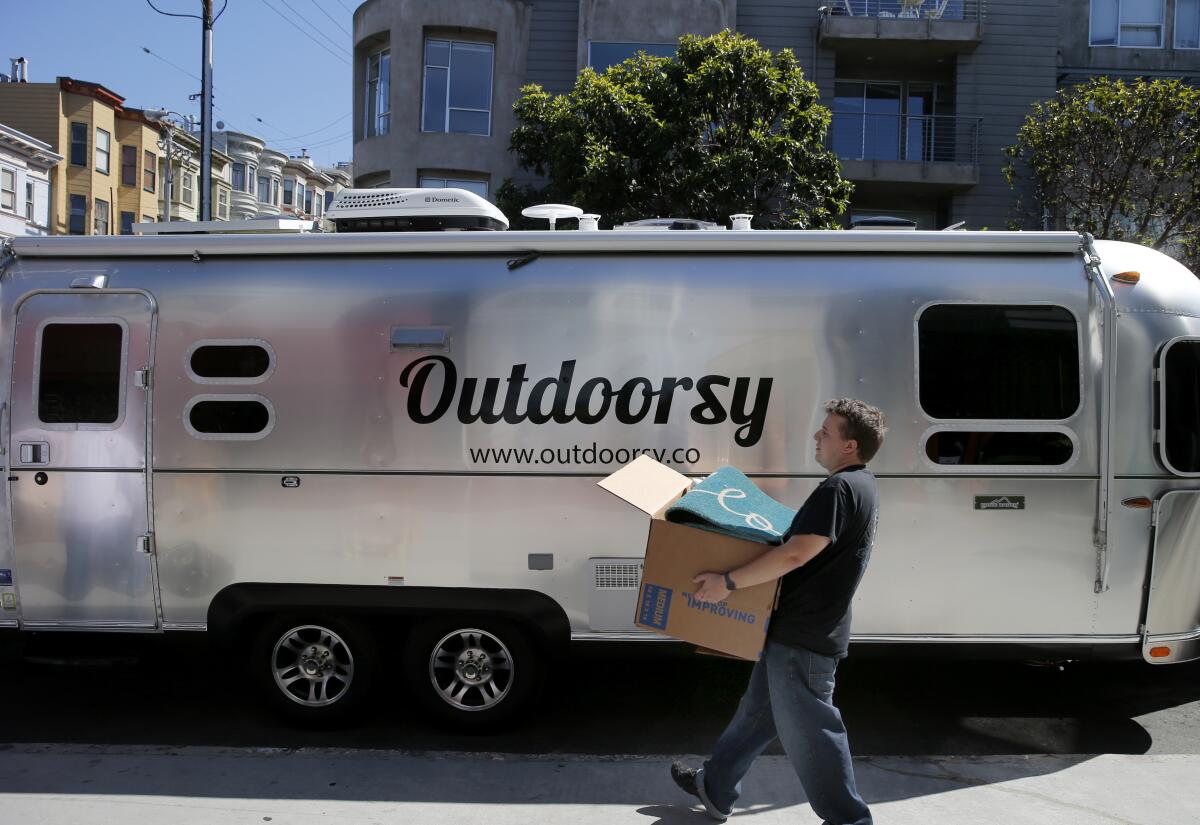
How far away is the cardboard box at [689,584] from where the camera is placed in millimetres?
3693

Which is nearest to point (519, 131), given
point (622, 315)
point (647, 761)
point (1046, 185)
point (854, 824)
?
point (1046, 185)

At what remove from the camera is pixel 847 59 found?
20688 millimetres

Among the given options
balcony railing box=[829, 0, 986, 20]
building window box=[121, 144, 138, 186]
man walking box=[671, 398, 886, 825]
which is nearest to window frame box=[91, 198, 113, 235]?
building window box=[121, 144, 138, 186]

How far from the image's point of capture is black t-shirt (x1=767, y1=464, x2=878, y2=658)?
3537mm

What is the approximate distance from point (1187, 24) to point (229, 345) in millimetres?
22564

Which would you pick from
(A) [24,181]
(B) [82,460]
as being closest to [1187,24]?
(B) [82,460]

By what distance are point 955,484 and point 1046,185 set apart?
1373cm

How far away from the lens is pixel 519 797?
452 centimetres

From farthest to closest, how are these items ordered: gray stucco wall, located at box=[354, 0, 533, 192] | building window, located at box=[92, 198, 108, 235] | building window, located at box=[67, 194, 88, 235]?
building window, located at box=[92, 198, 108, 235] < building window, located at box=[67, 194, 88, 235] < gray stucco wall, located at box=[354, 0, 533, 192]

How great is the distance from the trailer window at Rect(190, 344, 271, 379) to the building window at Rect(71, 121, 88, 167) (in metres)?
43.3

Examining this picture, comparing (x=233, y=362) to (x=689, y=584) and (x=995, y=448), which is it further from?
(x=995, y=448)

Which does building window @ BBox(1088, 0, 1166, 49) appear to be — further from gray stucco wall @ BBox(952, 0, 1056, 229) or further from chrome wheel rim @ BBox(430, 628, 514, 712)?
chrome wheel rim @ BBox(430, 628, 514, 712)

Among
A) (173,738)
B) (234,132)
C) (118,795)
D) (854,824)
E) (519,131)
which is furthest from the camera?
(234,132)

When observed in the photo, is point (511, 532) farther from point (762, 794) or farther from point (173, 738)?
point (173, 738)
